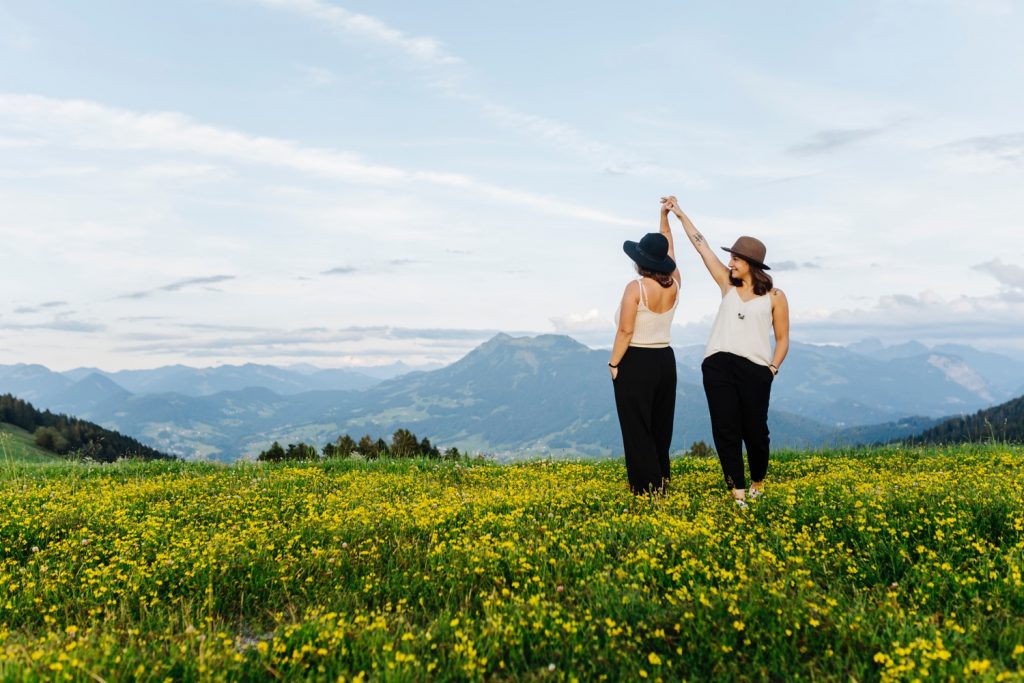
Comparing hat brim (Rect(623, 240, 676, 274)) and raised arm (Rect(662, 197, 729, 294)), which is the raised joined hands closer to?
raised arm (Rect(662, 197, 729, 294))

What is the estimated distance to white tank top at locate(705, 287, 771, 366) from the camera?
29.1 ft

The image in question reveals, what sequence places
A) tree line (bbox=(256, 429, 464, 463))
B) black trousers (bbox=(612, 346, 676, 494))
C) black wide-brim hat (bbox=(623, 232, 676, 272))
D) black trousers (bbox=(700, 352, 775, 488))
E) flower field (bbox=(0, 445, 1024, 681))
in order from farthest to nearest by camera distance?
1. tree line (bbox=(256, 429, 464, 463))
2. black trousers (bbox=(612, 346, 676, 494))
3. black wide-brim hat (bbox=(623, 232, 676, 272))
4. black trousers (bbox=(700, 352, 775, 488))
5. flower field (bbox=(0, 445, 1024, 681))

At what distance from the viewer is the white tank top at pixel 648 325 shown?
9.23m

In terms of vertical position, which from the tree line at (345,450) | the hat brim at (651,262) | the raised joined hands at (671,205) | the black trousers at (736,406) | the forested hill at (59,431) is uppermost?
the raised joined hands at (671,205)

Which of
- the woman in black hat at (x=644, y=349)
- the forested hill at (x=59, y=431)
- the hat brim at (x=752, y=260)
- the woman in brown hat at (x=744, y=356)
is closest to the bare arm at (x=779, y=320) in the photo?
the woman in brown hat at (x=744, y=356)

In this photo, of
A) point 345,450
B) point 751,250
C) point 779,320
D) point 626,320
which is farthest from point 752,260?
point 345,450

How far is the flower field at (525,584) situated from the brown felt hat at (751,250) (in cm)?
310

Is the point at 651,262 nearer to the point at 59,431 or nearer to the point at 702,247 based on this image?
the point at 702,247

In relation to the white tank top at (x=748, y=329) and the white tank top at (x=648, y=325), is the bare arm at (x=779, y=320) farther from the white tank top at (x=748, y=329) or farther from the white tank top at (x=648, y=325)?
the white tank top at (x=648, y=325)

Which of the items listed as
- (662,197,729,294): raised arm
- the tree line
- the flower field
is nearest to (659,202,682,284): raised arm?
(662,197,729,294): raised arm

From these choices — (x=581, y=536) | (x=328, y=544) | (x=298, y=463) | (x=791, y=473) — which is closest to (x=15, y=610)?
(x=328, y=544)

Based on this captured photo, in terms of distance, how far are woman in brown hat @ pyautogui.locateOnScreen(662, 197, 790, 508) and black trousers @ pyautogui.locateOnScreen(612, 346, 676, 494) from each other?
0.67m

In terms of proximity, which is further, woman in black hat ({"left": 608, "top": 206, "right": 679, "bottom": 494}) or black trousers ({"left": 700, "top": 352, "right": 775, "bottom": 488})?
woman in black hat ({"left": 608, "top": 206, "right": 679, "bottom": 494})

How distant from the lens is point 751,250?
29.4 ft
